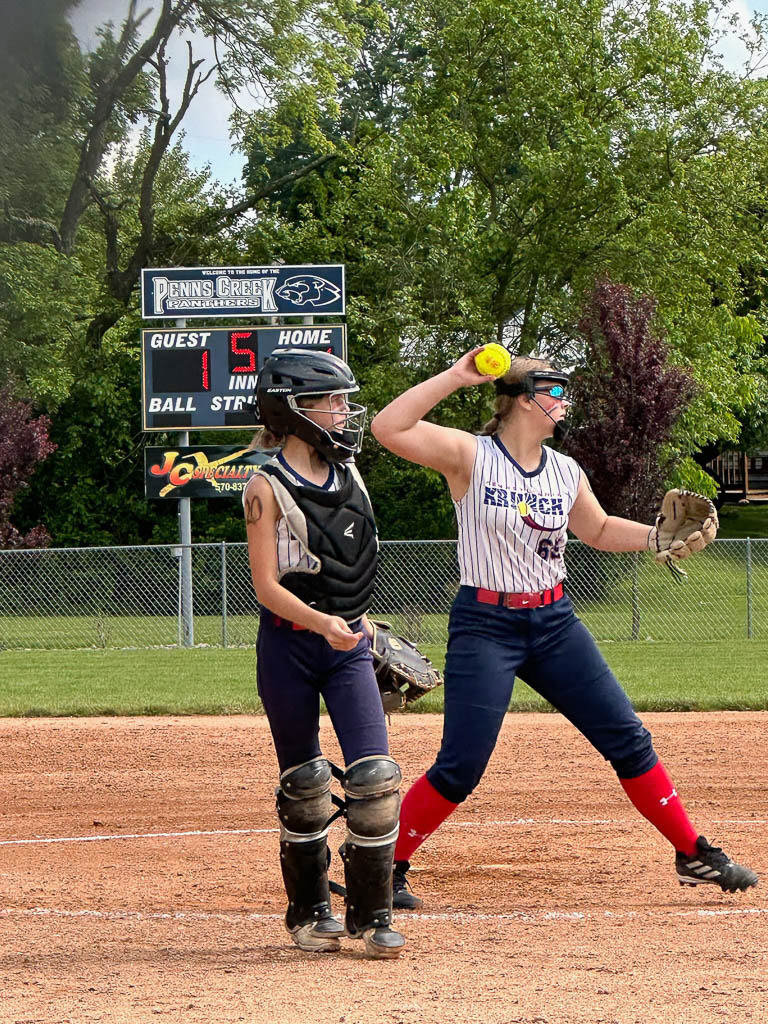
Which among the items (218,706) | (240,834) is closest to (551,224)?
(218,706)

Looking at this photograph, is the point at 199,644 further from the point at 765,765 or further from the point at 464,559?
the point at 464,559

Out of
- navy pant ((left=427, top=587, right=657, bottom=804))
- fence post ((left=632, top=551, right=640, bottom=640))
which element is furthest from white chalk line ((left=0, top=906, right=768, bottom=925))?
fence post ((left=632, top=551, right=640, bottom=640))

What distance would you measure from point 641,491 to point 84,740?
1192 centimetres

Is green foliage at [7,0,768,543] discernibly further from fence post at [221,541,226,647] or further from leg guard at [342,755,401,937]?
leg guard at [342,755,401,937]

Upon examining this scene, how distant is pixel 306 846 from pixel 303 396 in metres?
1.57

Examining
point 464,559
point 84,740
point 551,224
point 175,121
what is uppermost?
point 175,121

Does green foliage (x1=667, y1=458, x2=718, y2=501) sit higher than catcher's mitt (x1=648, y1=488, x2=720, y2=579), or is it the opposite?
green foliage (x1=667, y1=458, x2=718, y2=501)

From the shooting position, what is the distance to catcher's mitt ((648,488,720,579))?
5082 mm

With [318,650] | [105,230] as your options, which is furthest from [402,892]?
[105,230]

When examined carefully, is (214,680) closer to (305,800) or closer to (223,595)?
(223,595)

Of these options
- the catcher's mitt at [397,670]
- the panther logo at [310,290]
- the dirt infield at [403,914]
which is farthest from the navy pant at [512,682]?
the panther logo at [310,290]

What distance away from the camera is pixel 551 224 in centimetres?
2925

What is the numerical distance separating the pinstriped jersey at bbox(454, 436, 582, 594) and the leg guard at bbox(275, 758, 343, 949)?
3.20ft

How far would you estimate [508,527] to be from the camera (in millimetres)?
4883
